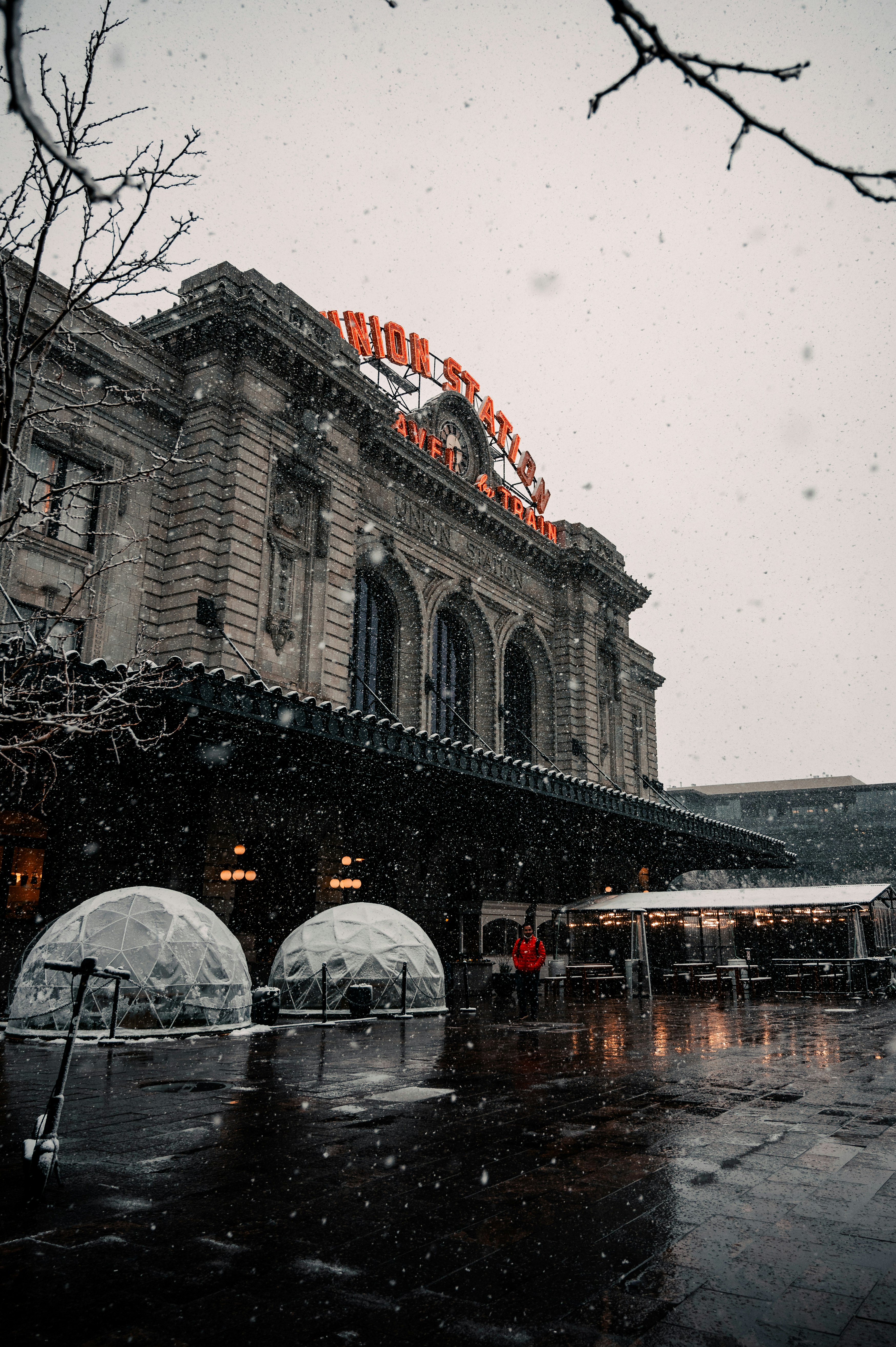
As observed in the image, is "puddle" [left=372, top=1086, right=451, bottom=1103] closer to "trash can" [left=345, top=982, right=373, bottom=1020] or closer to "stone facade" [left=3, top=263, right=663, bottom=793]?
"trash can" [left=345, top=982, right=373, bottom=1020]

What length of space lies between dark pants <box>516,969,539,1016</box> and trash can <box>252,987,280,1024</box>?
4.59 m

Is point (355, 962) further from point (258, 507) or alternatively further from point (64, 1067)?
point (64, 1067)

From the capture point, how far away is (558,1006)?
21312mm

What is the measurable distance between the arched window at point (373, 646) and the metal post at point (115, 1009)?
15156mm

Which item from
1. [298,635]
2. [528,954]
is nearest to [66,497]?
[298,635]

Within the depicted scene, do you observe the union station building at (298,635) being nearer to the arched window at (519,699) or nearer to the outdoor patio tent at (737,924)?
the arched window at (519,699)

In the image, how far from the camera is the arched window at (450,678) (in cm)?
3180

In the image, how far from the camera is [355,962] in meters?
16.8

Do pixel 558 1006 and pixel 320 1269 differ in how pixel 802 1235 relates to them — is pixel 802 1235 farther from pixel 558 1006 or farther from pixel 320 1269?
pixel 558 1006

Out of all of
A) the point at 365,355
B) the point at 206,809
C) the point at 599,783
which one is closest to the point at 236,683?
the point at 206,809

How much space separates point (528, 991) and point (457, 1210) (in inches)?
512

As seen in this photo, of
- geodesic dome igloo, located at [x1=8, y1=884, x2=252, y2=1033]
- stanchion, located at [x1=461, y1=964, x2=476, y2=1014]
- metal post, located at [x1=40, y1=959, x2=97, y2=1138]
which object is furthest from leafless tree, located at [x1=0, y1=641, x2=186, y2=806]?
stanchion, located at [x1=461, y1=964, x2=476, y2=1014]

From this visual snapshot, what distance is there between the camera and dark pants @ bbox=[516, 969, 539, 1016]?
17.1m

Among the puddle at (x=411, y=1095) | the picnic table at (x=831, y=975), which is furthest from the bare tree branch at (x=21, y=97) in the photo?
the picnic table at (x=831, y=975)
